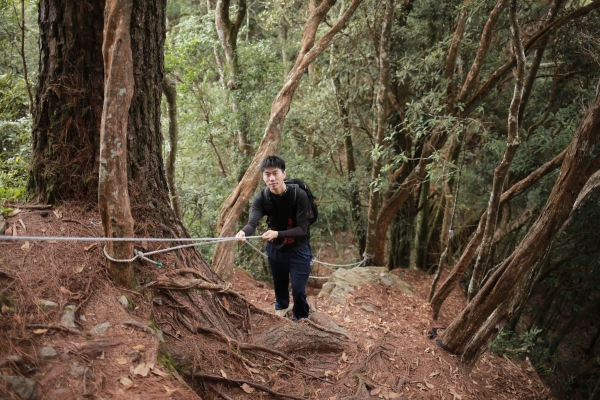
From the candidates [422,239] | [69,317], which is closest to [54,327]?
[69,317]

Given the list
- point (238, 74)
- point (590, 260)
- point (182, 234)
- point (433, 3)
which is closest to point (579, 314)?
point (590, 260)

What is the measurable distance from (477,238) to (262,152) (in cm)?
359

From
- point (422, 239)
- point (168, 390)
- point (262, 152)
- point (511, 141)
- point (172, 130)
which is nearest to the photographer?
point (168, 390)

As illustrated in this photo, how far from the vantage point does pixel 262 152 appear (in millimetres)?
6578

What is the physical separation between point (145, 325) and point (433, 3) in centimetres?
800

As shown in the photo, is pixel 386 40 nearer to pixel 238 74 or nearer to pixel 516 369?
pixel 238 74

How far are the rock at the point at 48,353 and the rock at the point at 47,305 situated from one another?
1.05ft

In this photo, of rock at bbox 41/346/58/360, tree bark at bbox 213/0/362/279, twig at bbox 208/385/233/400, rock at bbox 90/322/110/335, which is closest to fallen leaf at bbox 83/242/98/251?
rock at bbox 90/322/110/335

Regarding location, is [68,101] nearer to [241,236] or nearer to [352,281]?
[241,236]

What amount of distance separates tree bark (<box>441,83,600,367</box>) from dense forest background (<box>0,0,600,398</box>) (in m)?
0.98

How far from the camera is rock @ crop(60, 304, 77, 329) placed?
251 centimetres

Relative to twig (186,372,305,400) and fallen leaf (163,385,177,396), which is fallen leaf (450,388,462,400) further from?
fallen leaf (163,385,177,396)

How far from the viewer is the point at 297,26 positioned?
11852mm

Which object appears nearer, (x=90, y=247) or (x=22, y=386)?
(x=22, y=386)
